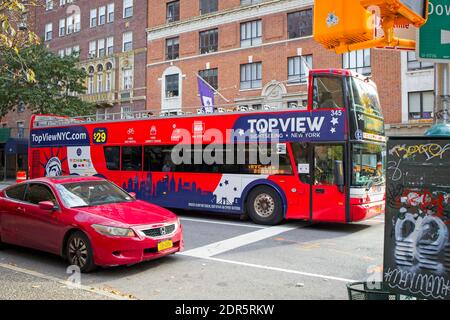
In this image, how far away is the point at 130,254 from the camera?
651 cm

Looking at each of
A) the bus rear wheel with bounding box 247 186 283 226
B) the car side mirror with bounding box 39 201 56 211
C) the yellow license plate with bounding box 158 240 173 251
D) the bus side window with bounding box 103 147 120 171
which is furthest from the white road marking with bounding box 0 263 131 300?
the bus side window with bounding box 103 147 120 171

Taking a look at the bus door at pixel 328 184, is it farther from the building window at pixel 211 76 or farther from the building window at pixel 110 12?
the building window at pixel 110 12

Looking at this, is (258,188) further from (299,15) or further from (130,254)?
(299,15)

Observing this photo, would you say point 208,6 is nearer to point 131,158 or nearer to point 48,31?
point 131,158

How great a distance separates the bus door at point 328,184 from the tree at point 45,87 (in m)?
23.1

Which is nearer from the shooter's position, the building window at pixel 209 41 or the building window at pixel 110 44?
the building window at pixel 209 41

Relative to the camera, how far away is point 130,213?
7125 millimetres

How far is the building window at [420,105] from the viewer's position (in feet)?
78.0

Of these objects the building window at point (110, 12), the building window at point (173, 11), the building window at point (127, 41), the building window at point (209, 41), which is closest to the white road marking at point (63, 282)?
the building window at point (209, 41)

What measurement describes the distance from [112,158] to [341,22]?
1282 centimetres

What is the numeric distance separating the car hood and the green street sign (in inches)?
187

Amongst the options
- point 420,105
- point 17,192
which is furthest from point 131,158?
point 420,105
